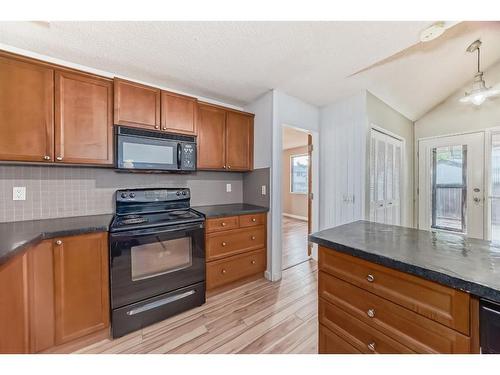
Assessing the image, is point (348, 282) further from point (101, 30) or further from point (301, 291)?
point (101, 30)

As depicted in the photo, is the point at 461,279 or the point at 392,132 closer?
the point at 461,279

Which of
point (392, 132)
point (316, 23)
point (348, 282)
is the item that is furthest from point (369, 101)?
point (348, 282)

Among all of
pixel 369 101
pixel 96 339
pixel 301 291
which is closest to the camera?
pixel 96 339

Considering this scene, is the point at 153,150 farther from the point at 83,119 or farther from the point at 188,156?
the point at 83,119

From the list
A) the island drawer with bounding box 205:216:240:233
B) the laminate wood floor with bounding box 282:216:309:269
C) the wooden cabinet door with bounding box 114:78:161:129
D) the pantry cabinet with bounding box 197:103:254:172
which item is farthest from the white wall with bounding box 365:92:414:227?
the wooden cabinet door with bounding box 114:78:161:129

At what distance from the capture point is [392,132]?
3.34m

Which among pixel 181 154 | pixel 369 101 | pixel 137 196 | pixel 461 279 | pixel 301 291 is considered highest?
pixel 369 101

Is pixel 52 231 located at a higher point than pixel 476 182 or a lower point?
lower

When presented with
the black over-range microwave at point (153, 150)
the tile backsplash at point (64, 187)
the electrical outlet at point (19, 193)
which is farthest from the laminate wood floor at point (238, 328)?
the black over-range microwave at point (153, 150)

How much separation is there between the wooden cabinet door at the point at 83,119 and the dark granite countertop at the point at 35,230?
1.75 feet

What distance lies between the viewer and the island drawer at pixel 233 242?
7.14ft

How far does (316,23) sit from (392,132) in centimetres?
266

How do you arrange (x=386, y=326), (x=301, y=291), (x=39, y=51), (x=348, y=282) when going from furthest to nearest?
1. (x=301, y=291)
2. (x=39, y=51)
3. (x=348, y=282)
4. (x=386, y=326)

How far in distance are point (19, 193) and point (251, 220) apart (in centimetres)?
216
